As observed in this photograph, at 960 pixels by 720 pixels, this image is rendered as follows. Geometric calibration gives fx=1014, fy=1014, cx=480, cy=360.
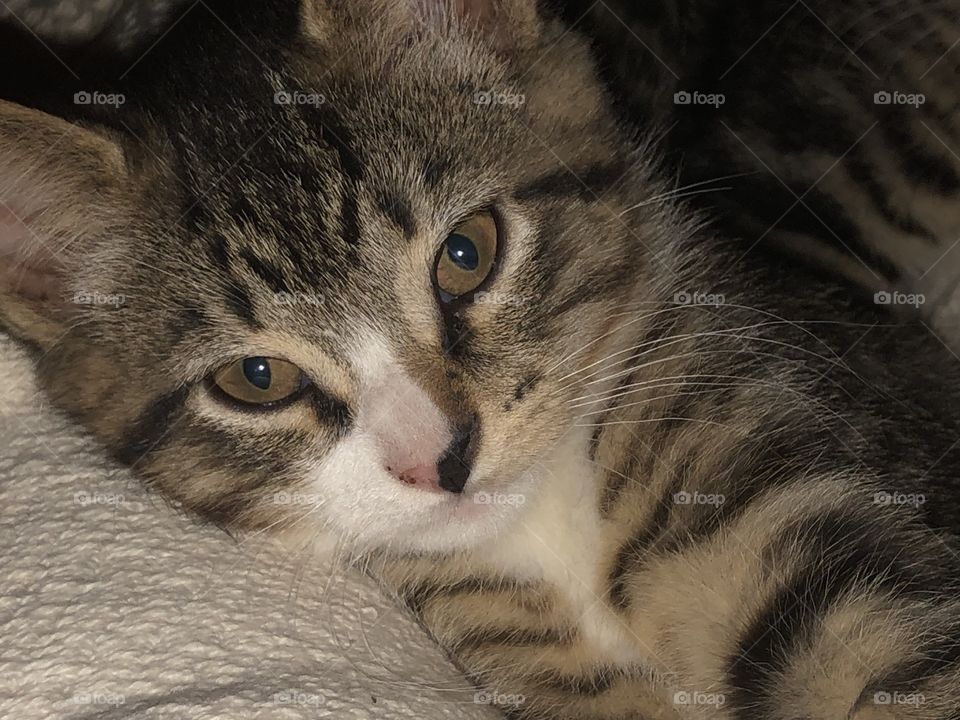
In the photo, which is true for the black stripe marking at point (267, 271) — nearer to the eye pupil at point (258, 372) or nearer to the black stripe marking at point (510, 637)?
the eye pupil at point (258, 372)

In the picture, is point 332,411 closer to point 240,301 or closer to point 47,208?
point 240,301

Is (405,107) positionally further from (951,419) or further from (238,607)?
(951,419)

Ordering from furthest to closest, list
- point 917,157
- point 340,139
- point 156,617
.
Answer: point 917,157 < point 340,139 < point 156,617

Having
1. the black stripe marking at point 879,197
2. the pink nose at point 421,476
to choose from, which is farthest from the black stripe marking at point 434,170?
the black stripe marking at point 879,197

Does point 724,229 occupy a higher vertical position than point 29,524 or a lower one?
higher

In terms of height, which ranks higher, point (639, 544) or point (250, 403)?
point (250, 403)

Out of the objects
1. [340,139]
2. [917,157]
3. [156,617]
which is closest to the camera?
[156,617]

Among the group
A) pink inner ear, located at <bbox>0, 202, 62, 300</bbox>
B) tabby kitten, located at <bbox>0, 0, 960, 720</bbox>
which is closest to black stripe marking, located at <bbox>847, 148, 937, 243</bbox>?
tabby kitten, located at <bbox>0, 0, 960, 720</bbox>

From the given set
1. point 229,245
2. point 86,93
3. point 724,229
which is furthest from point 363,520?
point 724,229

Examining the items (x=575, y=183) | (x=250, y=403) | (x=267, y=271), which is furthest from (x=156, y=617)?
(x=575, y=183)
